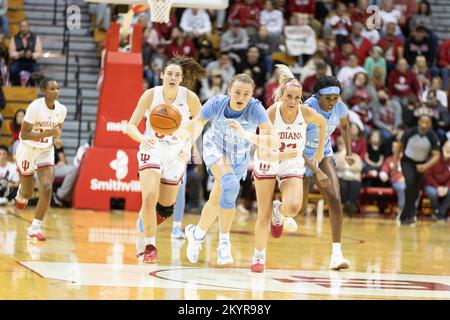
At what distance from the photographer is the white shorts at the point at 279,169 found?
9039 mm

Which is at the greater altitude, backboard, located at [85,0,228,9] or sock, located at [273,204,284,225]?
backboard, located at [85,0,228,9]

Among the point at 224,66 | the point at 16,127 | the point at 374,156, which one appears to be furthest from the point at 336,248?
the point at 224,66

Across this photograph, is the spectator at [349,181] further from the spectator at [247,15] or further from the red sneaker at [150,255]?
the red sneaker at [150,255]

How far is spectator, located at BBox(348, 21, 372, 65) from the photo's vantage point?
2020 cm

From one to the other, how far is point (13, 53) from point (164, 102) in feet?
31.0

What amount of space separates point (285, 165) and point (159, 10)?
490 cm

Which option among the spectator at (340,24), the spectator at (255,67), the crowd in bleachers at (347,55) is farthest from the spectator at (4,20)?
the spectator at (340,24)

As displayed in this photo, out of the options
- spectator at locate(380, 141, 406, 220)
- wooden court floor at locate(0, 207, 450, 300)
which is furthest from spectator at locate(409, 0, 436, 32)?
wooden court floor at locate(0, 207, 450, 300)

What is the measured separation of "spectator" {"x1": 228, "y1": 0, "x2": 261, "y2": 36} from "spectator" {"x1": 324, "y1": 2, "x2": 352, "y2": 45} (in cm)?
154

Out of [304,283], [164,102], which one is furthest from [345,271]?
[164,102]

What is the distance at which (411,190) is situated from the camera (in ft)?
55.2

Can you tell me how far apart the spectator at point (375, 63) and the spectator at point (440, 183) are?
8.16 feet

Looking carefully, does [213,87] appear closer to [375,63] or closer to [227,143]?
[375,63]

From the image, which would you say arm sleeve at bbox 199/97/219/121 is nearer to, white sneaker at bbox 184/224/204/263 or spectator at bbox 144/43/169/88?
white sneaker at bbox 184/224/204/263
